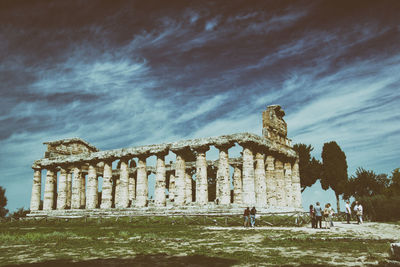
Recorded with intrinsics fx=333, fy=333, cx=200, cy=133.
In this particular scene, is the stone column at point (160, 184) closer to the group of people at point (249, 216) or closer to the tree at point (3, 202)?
the group of people at point (249, 216)

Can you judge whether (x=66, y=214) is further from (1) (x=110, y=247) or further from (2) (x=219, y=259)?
(2) (x=219, y=259)

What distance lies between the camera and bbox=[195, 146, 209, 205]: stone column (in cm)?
3047

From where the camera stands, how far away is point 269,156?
112 feet

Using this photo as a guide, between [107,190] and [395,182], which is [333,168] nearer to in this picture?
[395,182]

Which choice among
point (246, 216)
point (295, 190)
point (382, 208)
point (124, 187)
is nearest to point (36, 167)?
point (124, 187)

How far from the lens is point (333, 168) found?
46406 mm

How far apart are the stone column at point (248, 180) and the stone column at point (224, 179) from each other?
151 cm

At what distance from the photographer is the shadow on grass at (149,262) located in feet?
29.5

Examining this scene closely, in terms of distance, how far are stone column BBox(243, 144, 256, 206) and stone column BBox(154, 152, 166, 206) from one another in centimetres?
846

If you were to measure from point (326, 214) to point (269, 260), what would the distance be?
42.2 ft

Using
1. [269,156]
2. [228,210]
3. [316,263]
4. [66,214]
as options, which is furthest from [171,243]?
[66,214]

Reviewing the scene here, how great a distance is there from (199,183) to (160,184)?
468cm

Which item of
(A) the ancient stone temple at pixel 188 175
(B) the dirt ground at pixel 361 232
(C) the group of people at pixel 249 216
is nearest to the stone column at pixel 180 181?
(A) the ancient stone temple at pixel 188 175

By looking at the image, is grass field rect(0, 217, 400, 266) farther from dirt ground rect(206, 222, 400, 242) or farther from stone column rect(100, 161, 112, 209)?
stone column rect(100, 161, 112, 209)
